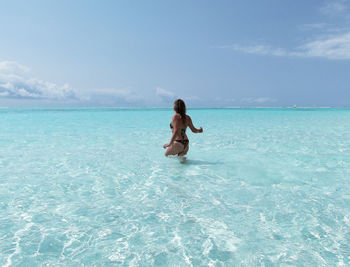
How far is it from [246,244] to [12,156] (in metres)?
6.51

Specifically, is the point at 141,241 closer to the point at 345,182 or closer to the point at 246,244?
the point at 246,244

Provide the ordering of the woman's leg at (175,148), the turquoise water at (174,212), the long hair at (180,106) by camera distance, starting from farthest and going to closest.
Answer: the woman's leg at (175,148) < the long hair at (180,106) < the turquoise water at (174,212)

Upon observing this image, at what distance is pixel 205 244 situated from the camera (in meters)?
2.64

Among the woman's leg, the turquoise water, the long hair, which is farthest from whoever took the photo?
the woman's leg

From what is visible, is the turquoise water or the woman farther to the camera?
the woman

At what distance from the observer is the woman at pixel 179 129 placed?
579cm

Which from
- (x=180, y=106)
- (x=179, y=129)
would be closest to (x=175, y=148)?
(x=179, y=129)

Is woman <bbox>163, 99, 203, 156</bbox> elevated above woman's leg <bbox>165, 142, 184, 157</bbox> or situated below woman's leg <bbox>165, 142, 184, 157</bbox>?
above

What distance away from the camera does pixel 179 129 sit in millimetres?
5906

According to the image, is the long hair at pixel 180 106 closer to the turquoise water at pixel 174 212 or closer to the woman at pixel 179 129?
the woman at pixel 179 129

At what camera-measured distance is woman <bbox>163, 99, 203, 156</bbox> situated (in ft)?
19.0

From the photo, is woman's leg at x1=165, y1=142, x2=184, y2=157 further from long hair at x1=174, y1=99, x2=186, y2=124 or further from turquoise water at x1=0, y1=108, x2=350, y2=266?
long hair at x1=174, y1=99, x2=186, y2=124

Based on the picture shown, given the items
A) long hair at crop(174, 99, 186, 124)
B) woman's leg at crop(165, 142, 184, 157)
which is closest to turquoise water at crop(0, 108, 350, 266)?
woman's leg at crop(165, 142, 184, 157)

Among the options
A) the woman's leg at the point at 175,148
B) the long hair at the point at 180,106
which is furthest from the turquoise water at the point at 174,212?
the long hair at the point at 180,106
